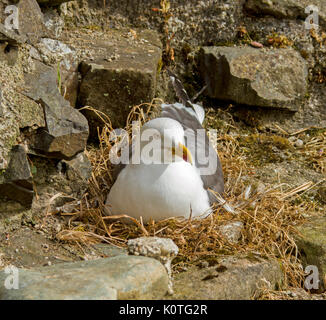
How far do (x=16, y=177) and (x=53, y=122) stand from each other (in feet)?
1.25

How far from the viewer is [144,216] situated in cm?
309

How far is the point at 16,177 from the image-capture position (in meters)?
2.75

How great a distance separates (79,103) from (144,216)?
40.7 inches

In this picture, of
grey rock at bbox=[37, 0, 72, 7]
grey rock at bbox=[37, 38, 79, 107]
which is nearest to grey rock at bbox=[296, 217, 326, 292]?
grey rock at bbox=[37, 38, 79, 107]

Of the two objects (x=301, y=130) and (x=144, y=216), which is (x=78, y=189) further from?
(x=301, y=130)

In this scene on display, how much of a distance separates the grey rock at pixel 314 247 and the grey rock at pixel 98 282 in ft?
3.75

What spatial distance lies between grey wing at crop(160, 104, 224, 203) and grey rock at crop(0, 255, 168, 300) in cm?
113

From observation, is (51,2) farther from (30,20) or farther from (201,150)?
(201,150)

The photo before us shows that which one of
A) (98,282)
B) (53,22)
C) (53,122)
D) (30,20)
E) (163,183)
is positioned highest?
(53,22)

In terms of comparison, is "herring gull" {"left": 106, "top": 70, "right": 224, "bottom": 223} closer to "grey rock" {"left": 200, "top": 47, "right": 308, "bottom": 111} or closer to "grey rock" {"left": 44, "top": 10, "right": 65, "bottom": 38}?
"grey rock" {"left": 44, "top": 10, "right": 65, "bottom": 38}

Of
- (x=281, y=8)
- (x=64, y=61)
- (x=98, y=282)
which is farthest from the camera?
(x=281, y=8)

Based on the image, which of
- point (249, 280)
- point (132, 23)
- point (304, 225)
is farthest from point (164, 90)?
point (249, 280)

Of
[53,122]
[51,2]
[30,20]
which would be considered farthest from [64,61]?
[53,122]

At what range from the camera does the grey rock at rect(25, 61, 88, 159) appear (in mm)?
2930
